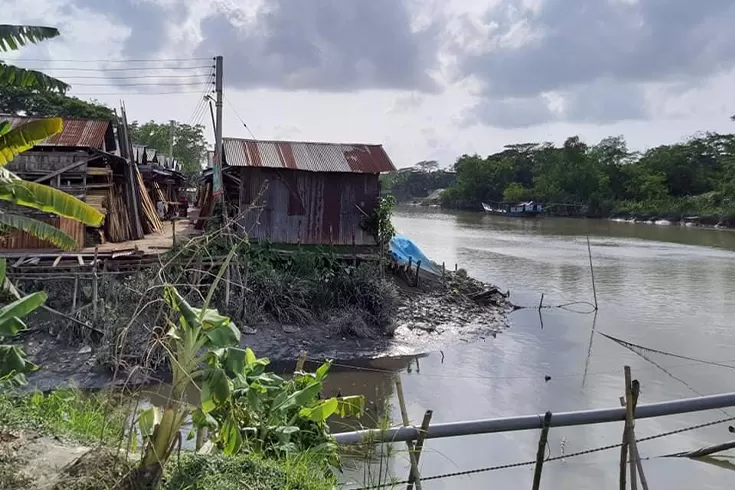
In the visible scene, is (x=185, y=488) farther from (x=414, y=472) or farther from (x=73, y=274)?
(x=73, y=274)

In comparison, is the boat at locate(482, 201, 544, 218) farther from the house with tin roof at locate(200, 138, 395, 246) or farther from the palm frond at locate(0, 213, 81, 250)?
the palm frond at locate(0, 213, 81, 250)

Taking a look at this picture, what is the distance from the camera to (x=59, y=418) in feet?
18.1

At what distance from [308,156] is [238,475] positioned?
12458 mm

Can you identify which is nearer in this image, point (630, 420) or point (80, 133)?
point (630, 420)

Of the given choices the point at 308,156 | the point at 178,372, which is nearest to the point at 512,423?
the point at 178,372

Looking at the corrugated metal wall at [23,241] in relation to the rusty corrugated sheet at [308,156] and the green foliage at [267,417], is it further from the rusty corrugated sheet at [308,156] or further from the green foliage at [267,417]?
the green foliage at [267,417]

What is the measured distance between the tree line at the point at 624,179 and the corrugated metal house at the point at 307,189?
43.4 m

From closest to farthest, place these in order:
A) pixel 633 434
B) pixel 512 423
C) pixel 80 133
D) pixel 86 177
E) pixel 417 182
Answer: pixel 512 423 < pixel 633 434 < pixel 80 133 < pixel 86 177 < pixel 417 182

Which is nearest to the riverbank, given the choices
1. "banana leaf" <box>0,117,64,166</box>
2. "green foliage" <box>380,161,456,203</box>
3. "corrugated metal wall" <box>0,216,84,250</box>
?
"corrugated metal wall" <box>0,216,84,250</box>

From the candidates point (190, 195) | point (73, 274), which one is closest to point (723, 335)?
point (73, 274)

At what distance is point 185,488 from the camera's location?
3.91 meters

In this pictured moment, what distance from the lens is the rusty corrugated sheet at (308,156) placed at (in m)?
15.3

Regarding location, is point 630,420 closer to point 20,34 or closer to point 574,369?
point 20,34

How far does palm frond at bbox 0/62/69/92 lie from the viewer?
5930 mm
